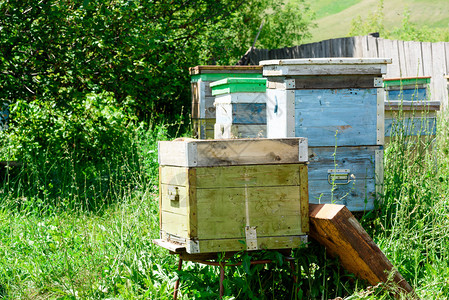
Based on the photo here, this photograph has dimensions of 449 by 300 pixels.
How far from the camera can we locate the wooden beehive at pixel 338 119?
4156mm

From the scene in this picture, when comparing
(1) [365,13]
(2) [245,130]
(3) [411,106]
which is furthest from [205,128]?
(1) [365,13]

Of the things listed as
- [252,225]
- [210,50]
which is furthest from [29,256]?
[210,50]

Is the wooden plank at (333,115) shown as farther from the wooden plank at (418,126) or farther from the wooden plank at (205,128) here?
the wooden plank at (205,128)

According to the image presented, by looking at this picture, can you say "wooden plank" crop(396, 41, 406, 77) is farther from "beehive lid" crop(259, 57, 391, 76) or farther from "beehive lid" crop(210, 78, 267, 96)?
"beehive lid" crop(259, 57, 391, 76)

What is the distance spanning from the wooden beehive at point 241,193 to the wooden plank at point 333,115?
1049 mm

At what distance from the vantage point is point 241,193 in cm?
309

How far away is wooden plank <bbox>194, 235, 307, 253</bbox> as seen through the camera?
306 centimetres

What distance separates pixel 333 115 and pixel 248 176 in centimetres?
138

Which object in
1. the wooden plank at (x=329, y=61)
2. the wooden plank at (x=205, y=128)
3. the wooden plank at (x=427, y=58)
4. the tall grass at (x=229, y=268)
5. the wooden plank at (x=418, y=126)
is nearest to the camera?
the tall grass at (x=229, y=268)

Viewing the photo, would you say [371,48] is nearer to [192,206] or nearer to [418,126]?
[418,126]

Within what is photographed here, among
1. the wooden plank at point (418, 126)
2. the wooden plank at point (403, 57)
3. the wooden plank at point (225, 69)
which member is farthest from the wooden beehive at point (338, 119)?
the wooden plank at point (403, 57)

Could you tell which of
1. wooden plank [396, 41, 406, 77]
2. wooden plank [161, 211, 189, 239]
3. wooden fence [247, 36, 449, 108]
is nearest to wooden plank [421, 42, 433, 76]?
wooden fence [247, 36, 449, 108]

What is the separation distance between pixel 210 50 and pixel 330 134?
7.50 meters

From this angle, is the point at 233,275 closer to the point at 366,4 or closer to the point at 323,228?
the point at 323,228
